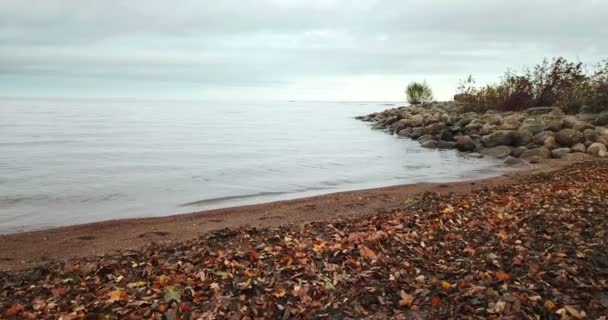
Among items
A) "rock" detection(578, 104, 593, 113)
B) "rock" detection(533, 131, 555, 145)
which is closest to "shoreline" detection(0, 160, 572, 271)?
"rock" detection(533, 131, 555, 145)

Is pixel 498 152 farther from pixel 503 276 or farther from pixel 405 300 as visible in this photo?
pixel 405 300

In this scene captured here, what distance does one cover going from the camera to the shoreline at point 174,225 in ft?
20.2

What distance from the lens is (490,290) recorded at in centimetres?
365

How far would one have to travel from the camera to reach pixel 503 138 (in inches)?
683

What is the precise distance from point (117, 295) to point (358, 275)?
79.2 inches

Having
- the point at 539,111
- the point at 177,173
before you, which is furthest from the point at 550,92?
the point at 177,173

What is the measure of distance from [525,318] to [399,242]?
182cm

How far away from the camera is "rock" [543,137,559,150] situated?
1570 cm

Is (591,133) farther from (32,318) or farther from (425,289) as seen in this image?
(32,318)

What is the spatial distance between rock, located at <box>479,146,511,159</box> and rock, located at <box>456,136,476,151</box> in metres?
→ 1.10

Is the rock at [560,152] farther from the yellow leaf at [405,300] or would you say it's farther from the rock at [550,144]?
the yellow leaf at [405,300]

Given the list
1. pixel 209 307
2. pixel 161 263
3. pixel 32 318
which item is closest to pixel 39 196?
pixel 161 263

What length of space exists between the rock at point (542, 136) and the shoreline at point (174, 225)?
7093mm

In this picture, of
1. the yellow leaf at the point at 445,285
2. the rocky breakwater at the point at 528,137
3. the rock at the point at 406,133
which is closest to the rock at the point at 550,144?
the rocky breakwater at the point at 528,137
